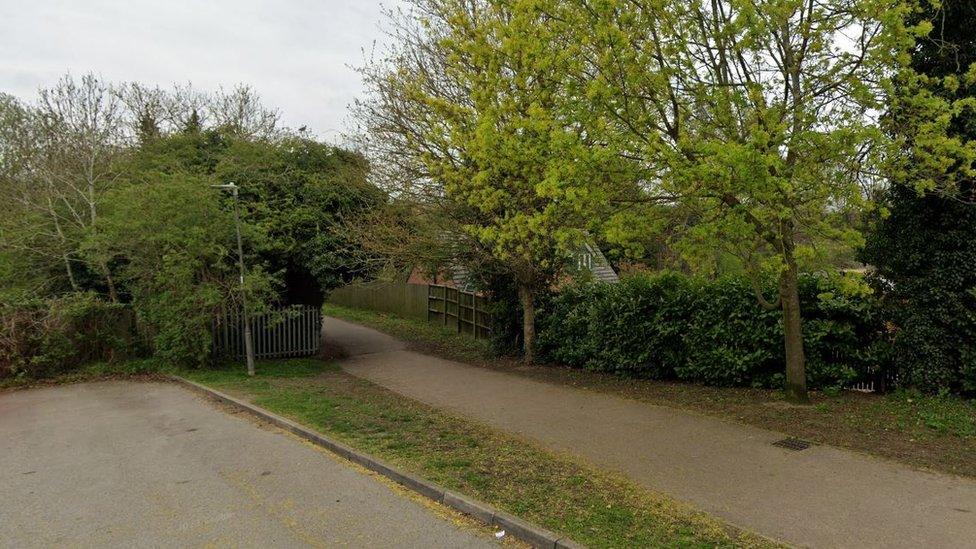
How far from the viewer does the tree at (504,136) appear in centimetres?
801

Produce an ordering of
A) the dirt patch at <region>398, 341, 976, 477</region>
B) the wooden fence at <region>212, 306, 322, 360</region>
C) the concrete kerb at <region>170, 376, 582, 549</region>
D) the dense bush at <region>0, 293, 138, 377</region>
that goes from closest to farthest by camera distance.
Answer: the concrete kerb at <region>170, 376, 582, 549</region>, the dirt patch at <region>398, 341, 976, 477</region>, the dense bush at <region>0, 293, 138, 377</region>, the wooden fence at <region>212, 306, 322, 360</region>

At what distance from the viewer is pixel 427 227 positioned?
14.3m

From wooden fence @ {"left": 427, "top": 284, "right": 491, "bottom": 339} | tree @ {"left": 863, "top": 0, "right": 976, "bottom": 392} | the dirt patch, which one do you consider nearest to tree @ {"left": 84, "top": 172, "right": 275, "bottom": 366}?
wooden fence @ {"left": 427, "top": 284, "right": 491, "bottom": 339}

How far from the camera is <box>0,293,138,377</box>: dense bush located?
45.0 feet

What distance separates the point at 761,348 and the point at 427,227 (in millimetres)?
7759

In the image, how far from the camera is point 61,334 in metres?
14.2

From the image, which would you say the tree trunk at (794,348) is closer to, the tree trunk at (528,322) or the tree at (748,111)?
the tree at (748,111)

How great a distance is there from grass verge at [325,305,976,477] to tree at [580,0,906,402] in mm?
1284

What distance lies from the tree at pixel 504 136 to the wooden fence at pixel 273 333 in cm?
507

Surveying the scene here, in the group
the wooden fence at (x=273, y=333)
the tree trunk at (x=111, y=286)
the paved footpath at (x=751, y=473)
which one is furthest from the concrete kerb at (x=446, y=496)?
the tree trunk at (x=111, y=286)

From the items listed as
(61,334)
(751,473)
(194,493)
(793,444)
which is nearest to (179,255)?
(61,334)

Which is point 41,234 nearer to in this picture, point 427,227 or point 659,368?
point 427,227

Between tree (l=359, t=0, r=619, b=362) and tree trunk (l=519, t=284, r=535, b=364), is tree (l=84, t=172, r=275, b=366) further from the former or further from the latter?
tree trunk (l=519, t=284, r=535, b=364)

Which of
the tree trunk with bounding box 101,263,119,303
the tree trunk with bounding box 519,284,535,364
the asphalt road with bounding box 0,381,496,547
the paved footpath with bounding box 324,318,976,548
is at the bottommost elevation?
the asphalt road with bounding box 0,381,496,547
